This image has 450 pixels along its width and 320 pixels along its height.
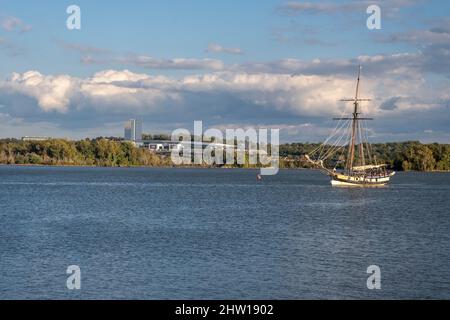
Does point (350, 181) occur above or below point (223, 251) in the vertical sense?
above

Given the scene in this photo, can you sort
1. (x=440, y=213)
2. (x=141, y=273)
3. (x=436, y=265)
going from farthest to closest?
(x=440, y=213) < (x=436, y=265) < (x=141, y=273)

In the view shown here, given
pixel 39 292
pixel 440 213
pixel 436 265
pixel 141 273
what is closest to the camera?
pixel 39 292

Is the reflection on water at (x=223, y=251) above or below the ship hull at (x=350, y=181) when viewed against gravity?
below

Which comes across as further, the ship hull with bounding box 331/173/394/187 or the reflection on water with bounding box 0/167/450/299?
the ship hull with bounding box 331/173/394/187

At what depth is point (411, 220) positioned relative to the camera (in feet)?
202

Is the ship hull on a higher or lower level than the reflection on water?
higher

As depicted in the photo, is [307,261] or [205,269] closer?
[205,269]

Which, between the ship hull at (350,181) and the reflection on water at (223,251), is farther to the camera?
the ship hull at (350,181)

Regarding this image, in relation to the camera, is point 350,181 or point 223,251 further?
point 350,181

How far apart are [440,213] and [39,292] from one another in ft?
161
